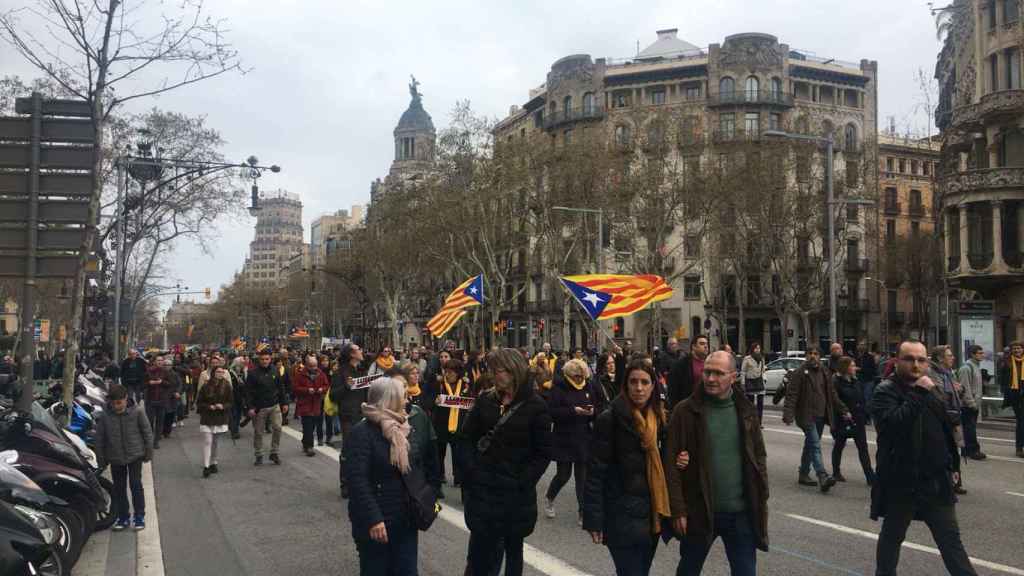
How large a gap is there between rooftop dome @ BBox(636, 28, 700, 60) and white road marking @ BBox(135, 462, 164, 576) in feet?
206

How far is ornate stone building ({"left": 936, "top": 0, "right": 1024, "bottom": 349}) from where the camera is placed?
31047mm

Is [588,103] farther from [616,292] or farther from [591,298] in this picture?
[591,298]

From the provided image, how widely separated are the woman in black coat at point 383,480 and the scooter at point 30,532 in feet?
7.28

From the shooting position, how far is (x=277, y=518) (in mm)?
9117

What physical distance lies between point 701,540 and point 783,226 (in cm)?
3736

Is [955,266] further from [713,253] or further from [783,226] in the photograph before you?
[713,253]

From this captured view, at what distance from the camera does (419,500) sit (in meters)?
4.80

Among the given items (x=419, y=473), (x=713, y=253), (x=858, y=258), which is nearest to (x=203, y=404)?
(x=419, y=473)

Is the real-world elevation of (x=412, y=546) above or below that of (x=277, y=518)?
above

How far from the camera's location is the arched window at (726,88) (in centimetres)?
6159

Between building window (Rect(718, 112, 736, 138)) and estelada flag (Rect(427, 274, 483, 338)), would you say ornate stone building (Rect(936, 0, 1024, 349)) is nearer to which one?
estelada flag (Rect(427, 274, 483, 338))

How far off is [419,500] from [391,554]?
0.32 metres

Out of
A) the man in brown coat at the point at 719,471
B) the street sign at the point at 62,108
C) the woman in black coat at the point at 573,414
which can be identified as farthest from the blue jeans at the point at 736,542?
the street sign at the point at 62,108

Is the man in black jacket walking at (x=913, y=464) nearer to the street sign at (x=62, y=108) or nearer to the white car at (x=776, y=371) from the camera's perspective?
the street sign at (x=62, y=108)
